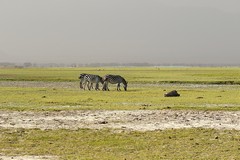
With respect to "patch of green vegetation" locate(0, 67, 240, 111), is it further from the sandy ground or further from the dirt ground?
the dirt ground

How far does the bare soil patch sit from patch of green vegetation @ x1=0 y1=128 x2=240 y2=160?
54.3 inches

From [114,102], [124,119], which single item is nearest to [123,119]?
[124,119]

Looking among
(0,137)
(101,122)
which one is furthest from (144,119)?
(0,137)

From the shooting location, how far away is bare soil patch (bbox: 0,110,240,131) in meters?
20.5

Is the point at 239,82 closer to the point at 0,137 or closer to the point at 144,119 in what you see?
the point at 144,119

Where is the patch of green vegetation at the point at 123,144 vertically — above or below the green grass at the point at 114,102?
above

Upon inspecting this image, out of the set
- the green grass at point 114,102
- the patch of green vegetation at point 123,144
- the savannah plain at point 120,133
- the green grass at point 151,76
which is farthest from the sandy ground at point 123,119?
the green grass at point 151,76

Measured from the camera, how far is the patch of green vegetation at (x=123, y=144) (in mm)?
14445

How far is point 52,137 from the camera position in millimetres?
17562

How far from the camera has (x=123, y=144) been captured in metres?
16.3

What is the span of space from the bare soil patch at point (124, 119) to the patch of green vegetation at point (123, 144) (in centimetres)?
138

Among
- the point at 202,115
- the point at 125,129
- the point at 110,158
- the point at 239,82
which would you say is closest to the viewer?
the point at 110,158

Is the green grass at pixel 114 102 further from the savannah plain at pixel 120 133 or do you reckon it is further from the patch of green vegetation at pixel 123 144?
the patch of green vegetation at pixel 123 144

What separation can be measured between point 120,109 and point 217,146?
12.1m
